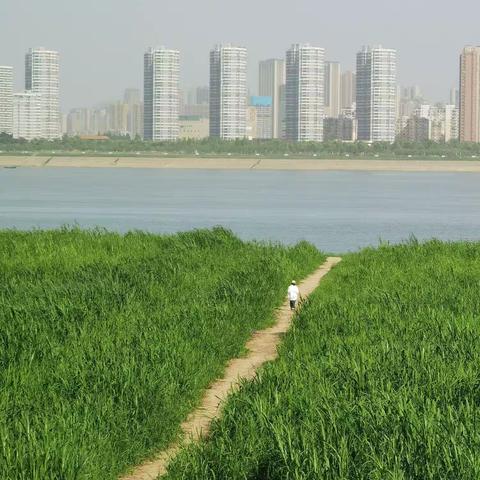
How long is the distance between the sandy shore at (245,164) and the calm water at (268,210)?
36811 mm

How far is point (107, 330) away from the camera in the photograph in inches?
454

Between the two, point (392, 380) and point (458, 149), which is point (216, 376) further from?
point (458, 149)

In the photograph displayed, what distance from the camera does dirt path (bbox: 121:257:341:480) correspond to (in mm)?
8352

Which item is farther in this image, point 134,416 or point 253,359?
point 253,359

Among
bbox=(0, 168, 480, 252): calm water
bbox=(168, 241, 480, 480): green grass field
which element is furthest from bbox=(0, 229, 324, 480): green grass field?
bbox=(0, 168, 480, 252): calm water

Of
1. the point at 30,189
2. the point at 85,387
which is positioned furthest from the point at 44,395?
the point at 30,189

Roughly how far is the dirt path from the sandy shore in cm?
12634

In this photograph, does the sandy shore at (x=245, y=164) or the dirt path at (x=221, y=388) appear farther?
the sandy shore at (x=245, y=164)

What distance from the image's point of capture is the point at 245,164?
145 metres

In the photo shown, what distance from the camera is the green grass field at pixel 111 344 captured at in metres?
7.71

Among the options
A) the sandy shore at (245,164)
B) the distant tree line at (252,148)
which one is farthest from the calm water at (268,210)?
the distant tree line at (252,148)

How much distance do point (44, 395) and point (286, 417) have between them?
1955 millimetres

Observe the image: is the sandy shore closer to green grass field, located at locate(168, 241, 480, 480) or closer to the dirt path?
the dirt path

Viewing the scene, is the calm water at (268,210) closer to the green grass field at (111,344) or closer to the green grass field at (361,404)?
the green grass field at (111,344)
